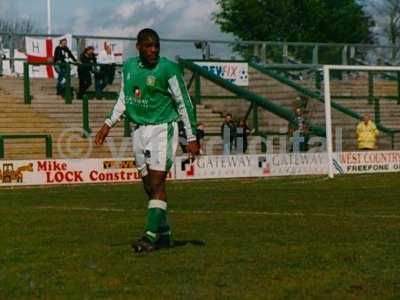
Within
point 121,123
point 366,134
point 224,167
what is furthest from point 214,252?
point 121,123

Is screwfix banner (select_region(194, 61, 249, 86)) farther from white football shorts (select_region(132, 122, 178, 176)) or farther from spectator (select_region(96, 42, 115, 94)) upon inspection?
white football shorts (select_region(132, 122, 178, 176))

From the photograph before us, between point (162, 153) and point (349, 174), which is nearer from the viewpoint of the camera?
point (162, 153)

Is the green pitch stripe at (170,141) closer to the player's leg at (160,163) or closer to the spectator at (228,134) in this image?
the player's leg at (160,163)

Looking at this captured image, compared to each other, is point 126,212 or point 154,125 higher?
point 154,125

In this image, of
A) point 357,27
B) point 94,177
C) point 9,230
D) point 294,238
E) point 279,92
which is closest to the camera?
point 294,238

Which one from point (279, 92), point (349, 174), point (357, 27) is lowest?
point (349, 174)

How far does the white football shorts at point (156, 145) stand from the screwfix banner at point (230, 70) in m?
28.2

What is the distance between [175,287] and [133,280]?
56cm

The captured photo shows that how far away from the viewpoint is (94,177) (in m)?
31.4

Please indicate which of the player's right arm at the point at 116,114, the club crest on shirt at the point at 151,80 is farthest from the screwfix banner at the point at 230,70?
the club crest on shirt at the point at 151,80

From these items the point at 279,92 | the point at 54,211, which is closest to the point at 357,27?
the point at 279,92

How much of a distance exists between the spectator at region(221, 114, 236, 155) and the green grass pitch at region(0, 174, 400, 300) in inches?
596

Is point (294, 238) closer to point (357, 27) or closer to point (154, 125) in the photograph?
point (154, 125)

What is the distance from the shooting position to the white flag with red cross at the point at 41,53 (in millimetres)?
39375
